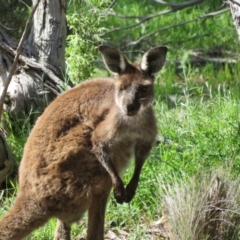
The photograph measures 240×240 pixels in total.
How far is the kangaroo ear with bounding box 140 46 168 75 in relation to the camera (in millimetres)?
5172

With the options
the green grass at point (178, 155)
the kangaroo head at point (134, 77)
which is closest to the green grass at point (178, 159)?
the green grass at point (178, 155)

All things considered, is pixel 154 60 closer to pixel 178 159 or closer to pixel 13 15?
pixel 178 159

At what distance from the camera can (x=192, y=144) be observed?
6363 mm

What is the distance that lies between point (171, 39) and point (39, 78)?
3873mm

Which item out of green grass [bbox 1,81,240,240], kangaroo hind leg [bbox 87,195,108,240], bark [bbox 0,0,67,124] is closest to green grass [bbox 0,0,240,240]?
green grass [bbox 1,81,240,240]

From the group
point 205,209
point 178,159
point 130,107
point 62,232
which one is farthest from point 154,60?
point 62,232

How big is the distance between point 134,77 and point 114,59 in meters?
0.19

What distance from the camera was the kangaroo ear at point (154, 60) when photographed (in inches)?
204

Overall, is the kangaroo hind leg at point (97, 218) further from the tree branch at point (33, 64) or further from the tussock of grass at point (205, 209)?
the tree branch at point (33, 64)

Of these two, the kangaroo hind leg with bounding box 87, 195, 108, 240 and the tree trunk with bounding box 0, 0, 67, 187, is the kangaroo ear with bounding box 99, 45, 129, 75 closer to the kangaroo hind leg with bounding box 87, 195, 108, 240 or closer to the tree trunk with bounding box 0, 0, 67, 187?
the kangaroo hind leg with bounding box 87, 195, 108, 240

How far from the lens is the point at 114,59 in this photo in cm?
524

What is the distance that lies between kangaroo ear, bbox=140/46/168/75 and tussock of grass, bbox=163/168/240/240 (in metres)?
0.77

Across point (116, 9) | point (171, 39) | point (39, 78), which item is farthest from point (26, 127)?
point (116, 9)

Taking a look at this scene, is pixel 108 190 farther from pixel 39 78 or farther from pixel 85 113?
pixel 39 78
